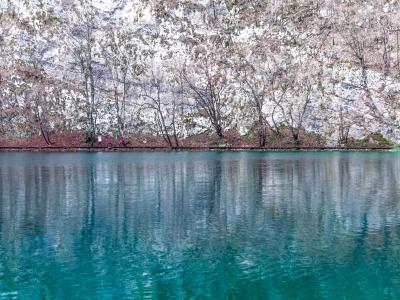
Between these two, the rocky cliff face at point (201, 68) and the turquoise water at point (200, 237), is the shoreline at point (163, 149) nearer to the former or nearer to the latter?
the rocky cliff face at point (201, 68)

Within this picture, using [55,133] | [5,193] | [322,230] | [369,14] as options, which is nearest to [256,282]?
[322,230]

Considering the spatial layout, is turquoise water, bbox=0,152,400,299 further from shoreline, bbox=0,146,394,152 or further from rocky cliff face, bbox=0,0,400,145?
rocky cliff face, bbox=0,0,400,145

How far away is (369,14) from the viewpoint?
433ft

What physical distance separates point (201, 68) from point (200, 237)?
100788mm

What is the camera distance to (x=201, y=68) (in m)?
131

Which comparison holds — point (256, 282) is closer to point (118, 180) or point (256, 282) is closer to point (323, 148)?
point (118, 180)

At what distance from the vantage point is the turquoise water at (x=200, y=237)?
23.8 meters

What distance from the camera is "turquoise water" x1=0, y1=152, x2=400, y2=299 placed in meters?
23.8

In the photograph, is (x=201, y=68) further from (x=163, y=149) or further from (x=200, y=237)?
(x=200, y=237)

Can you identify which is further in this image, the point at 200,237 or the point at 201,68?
the point at 201,68

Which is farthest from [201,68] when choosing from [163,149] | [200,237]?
[200,237]

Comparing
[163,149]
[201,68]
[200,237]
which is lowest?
[200,237]

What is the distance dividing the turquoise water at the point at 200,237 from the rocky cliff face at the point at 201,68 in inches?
2404

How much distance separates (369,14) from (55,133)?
77.9m
